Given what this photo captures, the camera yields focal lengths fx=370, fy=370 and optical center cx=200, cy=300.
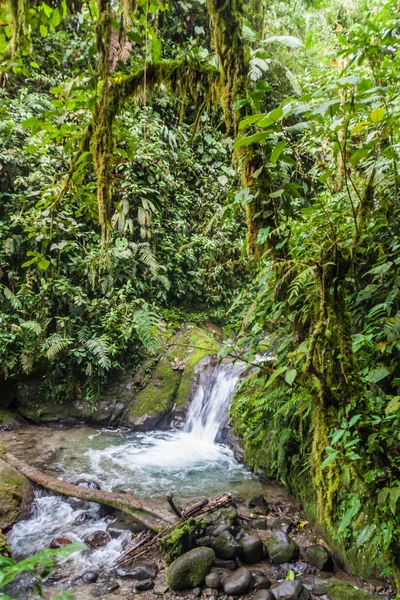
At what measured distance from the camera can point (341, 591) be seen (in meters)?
2.86

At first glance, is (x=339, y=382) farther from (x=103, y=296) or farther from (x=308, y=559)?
(x=103, y=296)

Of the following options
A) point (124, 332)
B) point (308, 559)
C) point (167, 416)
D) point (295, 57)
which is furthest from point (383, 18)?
point (295, 57)

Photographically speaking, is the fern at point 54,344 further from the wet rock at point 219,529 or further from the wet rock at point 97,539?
the wet rock at point 219,529

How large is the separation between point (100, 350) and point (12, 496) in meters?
3.43

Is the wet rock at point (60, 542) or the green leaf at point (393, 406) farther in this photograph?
the wet rock at point (60, 542)

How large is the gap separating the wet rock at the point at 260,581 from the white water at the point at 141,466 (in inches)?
55.5

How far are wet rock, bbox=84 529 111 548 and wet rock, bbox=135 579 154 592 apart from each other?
77cm

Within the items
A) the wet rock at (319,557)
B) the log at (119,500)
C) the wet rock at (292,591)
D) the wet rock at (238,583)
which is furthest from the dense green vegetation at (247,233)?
the log at (119,500)

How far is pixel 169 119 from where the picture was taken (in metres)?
10.9

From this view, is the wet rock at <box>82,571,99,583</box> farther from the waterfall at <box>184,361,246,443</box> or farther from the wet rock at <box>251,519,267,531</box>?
the waterfall at <box>184,361,246,443</box>

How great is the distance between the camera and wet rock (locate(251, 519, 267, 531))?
12.7ft

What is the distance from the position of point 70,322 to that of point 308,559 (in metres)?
5.98

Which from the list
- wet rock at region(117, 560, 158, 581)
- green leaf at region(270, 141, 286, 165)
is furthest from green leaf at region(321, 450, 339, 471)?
wet rock at region(117, 560, 158, 581)

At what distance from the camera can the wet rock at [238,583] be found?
3008 mm
